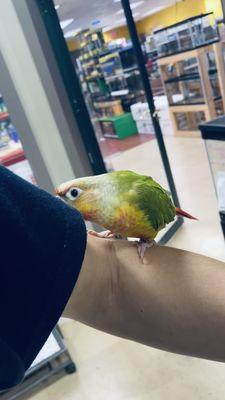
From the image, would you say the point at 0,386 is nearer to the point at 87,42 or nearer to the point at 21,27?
the point at 21,27

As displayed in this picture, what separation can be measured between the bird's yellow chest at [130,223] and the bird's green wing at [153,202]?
12mm

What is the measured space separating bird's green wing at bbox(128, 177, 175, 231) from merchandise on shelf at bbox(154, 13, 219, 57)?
474 cm

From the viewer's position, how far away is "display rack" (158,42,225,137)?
4820mm

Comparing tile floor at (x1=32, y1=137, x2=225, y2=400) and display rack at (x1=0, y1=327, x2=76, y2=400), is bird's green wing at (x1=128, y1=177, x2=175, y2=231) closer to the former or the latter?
tile floor at (x1=32, y1=137, x2=225, y2=400)

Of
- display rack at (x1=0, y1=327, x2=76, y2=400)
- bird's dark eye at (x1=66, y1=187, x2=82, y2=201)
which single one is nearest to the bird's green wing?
bird's dark eye at (x1=66, y1=187, x2=82, y2=201)

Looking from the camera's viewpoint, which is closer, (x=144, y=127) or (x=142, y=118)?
(x=142, y=118)

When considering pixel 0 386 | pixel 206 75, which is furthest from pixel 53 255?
pixel 206 75

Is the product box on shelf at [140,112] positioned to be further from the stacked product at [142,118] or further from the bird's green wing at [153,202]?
the bird's green wing at [153,202]

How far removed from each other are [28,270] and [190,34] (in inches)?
206

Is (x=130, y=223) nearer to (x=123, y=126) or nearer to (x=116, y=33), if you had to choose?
(x=123, y=126)

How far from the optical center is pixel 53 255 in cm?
42

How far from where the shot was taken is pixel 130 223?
25.9 inches

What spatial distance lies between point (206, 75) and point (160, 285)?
15.9 ft

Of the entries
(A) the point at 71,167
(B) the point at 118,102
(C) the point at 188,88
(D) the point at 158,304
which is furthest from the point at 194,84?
(D) the point at 158,304
